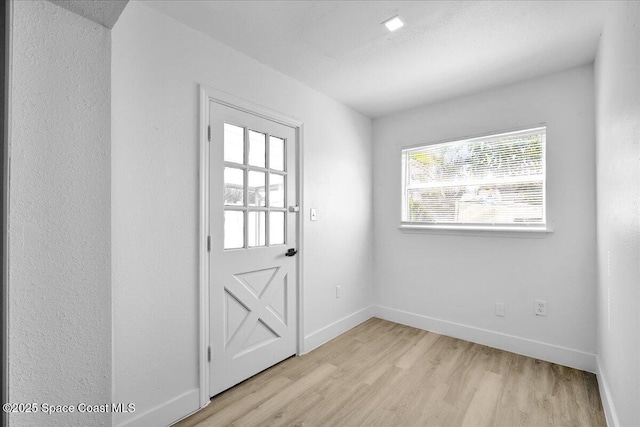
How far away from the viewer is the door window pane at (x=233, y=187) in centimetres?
213

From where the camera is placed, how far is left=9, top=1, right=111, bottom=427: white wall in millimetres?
1090

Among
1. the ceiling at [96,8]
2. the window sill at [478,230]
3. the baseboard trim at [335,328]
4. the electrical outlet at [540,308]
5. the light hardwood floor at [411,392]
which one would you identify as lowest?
the light hardwood floor at [411,392]

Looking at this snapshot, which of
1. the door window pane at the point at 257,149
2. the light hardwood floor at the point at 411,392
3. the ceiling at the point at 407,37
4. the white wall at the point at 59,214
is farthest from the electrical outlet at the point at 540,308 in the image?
the white wall at the point at 59,214

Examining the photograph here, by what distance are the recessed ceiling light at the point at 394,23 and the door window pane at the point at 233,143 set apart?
4.01 ft

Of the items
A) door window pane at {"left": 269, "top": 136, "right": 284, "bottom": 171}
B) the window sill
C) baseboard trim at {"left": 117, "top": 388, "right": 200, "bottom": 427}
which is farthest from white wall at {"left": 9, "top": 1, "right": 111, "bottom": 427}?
the window sill

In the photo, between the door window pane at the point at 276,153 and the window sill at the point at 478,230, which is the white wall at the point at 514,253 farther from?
the door window pane at the point at 276,153

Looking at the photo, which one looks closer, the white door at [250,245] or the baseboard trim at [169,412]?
the baseboard trim at [169,412]

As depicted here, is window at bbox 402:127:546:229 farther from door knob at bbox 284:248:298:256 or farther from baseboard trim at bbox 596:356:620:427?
door knob at bbox 284:248:298:256

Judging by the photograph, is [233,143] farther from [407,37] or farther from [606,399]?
[606,399]

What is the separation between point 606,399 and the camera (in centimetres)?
181

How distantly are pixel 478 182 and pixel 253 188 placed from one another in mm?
2168

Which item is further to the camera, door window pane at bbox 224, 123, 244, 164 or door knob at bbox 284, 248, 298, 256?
door knob at bbox 284, 248, 298, 256

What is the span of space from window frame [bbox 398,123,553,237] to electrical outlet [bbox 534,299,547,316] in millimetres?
591

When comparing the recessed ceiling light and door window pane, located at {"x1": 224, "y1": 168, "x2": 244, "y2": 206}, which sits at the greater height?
the recessed ceiling light
